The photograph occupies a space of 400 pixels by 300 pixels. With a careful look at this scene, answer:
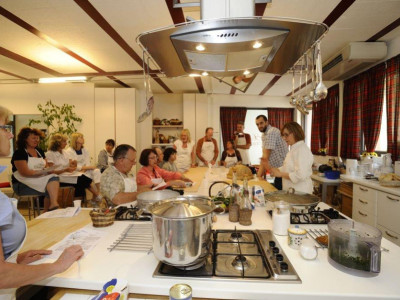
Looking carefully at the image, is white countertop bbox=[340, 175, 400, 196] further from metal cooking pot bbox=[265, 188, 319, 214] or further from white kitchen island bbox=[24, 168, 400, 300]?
white kitchen island bbox=[24, 168, 400, 300]

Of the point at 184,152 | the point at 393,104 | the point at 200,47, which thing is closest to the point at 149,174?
the point at 200,47

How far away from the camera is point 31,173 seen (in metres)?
3.08

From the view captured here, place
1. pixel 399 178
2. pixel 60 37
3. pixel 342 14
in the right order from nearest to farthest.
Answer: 1. pixel 342 14
2. pixel 399 178
3. pixel 60 37

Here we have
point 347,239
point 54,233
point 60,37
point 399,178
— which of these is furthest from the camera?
point 60,37

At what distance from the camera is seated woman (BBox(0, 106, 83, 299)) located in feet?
2.73

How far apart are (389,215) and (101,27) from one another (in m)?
3.83

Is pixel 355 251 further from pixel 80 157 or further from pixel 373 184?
pixel 80 157

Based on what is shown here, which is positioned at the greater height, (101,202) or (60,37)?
(60,37)

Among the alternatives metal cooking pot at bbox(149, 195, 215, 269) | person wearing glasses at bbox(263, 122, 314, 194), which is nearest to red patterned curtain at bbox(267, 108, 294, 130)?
person wearing glasses at bbox(263, 122, 314, 194)

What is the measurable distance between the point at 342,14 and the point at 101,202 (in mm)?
2946

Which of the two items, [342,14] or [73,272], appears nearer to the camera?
[73,272]

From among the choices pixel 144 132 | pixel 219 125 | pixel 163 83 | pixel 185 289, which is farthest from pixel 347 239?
pixel 219 125

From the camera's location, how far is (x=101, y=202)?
1.95m

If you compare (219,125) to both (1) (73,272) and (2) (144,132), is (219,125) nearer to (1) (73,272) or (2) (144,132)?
(2) (144,132)
